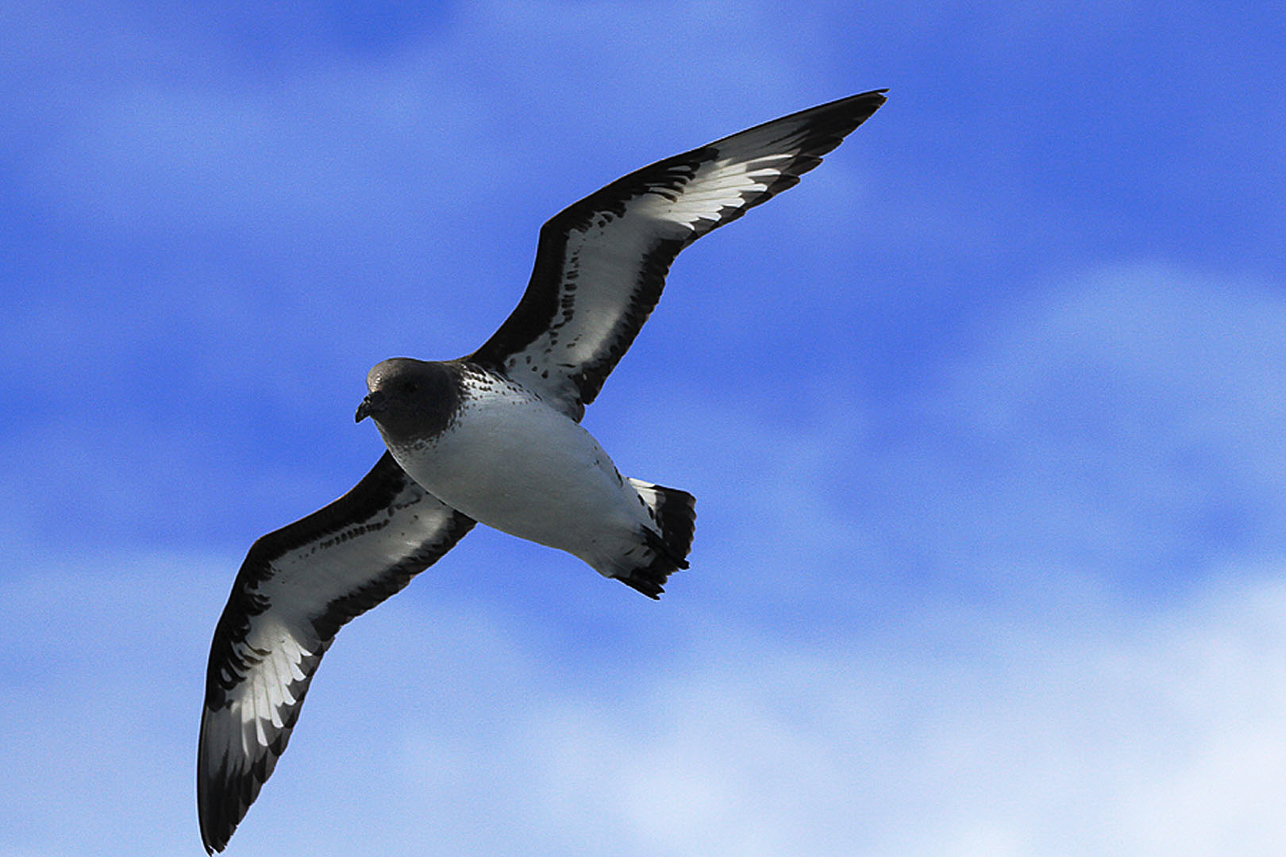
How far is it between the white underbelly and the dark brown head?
11 cm

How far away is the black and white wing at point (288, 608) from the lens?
11352 millimetres

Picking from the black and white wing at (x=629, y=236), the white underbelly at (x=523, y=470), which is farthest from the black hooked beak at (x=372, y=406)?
the black and white wing at (x=629, y=236)

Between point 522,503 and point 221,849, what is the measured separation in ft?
15.4

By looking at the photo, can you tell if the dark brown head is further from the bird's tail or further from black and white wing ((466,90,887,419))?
the bird's tail

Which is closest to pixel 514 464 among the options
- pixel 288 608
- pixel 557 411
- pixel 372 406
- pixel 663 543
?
pixel 557 411

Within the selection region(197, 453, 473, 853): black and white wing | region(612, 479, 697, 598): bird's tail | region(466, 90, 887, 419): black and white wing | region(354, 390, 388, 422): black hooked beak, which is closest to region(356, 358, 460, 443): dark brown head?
region(354, 390, 388, 422): black hooked beak

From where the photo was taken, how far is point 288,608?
11961 mm

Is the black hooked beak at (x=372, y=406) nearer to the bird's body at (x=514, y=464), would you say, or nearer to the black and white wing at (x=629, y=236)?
the bird's body at (x=514, y=464)

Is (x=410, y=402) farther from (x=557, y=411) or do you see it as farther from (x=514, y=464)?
(x=557, y=411)

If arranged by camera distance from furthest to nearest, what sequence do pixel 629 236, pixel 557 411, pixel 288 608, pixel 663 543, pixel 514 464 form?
pixel 288 608 → pixel 663 543 → pixel 557 411 → pixel 629 236 → pixel 514 464

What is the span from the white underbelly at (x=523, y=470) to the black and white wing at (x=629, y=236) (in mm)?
527

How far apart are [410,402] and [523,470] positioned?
3.11ft

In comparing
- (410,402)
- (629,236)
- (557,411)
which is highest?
(629,236)

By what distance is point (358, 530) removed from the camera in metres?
11.4
